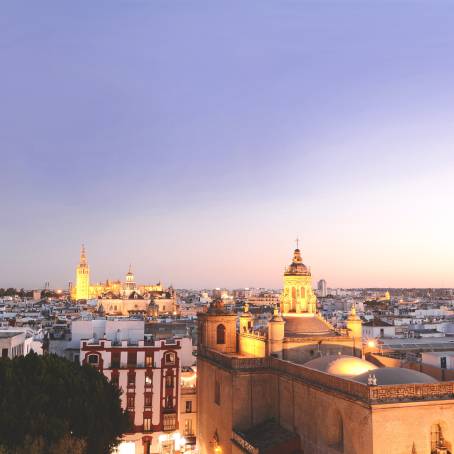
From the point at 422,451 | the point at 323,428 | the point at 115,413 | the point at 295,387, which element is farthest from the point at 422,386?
the point at 115,413

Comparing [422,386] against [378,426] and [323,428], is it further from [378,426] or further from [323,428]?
[323,428]

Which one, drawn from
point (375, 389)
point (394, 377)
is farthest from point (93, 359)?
point (375, 389)

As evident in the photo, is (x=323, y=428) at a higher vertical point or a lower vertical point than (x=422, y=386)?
lower

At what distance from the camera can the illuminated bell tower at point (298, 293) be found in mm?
35219

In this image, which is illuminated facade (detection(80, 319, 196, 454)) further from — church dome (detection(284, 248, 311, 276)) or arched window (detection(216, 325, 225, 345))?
church dome (detection(284, 248, 311, 276))

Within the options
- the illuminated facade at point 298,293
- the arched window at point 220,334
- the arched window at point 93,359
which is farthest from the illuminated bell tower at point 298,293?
the arched window at point 93,359

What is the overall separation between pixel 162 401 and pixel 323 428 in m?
18.2

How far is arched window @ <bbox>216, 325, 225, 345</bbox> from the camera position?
37281 millimetres

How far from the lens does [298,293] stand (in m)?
35.4

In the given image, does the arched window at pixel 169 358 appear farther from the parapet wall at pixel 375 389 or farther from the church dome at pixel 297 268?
the parapet wall at pixel 375 389

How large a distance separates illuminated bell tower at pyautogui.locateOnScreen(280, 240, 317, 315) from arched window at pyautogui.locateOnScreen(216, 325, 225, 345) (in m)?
4.24

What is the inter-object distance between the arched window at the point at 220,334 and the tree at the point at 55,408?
1301cm

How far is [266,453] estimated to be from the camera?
25.9 meters

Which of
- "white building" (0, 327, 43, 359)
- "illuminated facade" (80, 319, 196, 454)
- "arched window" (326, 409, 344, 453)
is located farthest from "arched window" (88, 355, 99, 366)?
"arched window" (326, 409, 344, 453)
